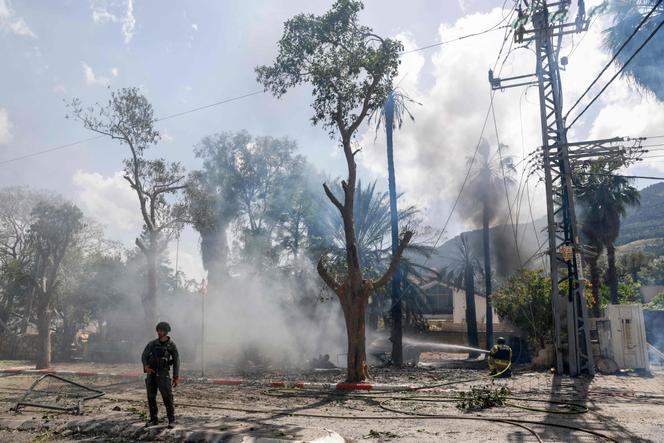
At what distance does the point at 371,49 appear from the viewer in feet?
55.6

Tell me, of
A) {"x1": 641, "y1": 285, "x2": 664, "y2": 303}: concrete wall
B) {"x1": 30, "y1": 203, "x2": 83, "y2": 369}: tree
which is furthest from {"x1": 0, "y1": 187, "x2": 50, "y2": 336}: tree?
{"x1": 641, "y1": 285, "x2": 664, "y2": 303}: concrete wall

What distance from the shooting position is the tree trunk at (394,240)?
24252 mm

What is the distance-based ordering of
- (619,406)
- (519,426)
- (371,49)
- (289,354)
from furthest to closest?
(289,354)
(371,49)
(619,406)
(519,426)

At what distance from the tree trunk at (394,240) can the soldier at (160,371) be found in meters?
14.9

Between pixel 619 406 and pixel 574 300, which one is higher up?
pixel 574 300

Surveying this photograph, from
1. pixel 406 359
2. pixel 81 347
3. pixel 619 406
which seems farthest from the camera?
pixel 81 347

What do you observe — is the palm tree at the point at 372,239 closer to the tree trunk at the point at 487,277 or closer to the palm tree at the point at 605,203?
the tree trunk at the point at 487,277

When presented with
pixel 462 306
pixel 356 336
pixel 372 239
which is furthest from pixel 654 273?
pixel 356 336

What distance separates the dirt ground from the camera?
788 centimetres

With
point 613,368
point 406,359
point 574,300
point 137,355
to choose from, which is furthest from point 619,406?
point 137,355

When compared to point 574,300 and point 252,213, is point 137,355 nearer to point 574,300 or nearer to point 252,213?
point 252,213

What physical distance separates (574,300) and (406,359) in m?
11.8

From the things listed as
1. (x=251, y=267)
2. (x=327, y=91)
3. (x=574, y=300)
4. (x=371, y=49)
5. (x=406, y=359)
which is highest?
(x=371, y=49)

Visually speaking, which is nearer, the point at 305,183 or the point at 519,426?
the point at 519,426
